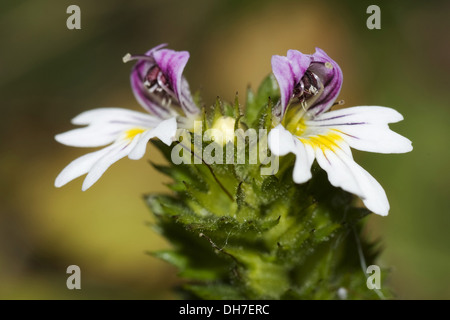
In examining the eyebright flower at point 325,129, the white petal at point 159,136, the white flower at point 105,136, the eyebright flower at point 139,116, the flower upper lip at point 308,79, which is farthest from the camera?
the eyebright flower at point 139,116

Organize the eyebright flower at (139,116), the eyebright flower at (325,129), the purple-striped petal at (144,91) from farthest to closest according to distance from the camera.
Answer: the purple-striped petal at (144,91)
the eyebright flower at (139,116)
the eyebright flower at (325,129)

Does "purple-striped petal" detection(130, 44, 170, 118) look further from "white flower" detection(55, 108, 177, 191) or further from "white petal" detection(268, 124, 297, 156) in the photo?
"white petal" detection(268, 124, 297, 156)

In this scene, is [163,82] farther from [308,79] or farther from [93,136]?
[308,79]

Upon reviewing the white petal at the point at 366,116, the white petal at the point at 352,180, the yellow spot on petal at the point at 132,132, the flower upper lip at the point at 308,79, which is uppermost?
the flower upper lip at the point at 308,79

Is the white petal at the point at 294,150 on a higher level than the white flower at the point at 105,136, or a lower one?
lower

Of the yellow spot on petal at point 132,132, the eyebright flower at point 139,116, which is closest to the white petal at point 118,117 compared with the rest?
the eyebright flower at point 139,116

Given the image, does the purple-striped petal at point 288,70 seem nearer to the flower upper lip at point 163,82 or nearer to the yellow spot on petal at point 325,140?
the yellow spot on petal at point 325,140
